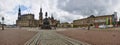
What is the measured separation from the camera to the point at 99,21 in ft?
522

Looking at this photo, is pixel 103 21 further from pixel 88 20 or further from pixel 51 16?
pixel 51 16

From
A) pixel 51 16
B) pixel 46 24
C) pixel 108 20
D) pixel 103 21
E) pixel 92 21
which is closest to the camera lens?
pixel 46 24

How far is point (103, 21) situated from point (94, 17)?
16701 millimetres

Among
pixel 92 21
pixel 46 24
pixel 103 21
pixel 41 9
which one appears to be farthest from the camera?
pixel 41 9

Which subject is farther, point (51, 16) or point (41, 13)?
point (51, 16)

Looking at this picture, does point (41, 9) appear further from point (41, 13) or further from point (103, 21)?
point (103, 21)

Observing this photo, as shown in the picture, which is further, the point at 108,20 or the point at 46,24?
the point at 108,20

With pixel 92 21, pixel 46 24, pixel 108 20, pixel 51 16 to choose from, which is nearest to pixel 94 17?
pixel 92 21

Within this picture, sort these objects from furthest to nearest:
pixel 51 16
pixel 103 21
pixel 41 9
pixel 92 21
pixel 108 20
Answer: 1. pixel 51 16
2. pixel 41 9
3. pixel 92 21
4. pixel 103 21
5. pixel 108 20

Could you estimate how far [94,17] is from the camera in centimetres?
17088

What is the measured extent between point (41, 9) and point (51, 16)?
62.3 ft

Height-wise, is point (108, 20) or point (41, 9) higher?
point (41, 9)

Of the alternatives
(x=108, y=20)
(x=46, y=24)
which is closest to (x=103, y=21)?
(x=108, y=20)

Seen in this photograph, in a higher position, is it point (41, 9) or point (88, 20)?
point (41, 9)
